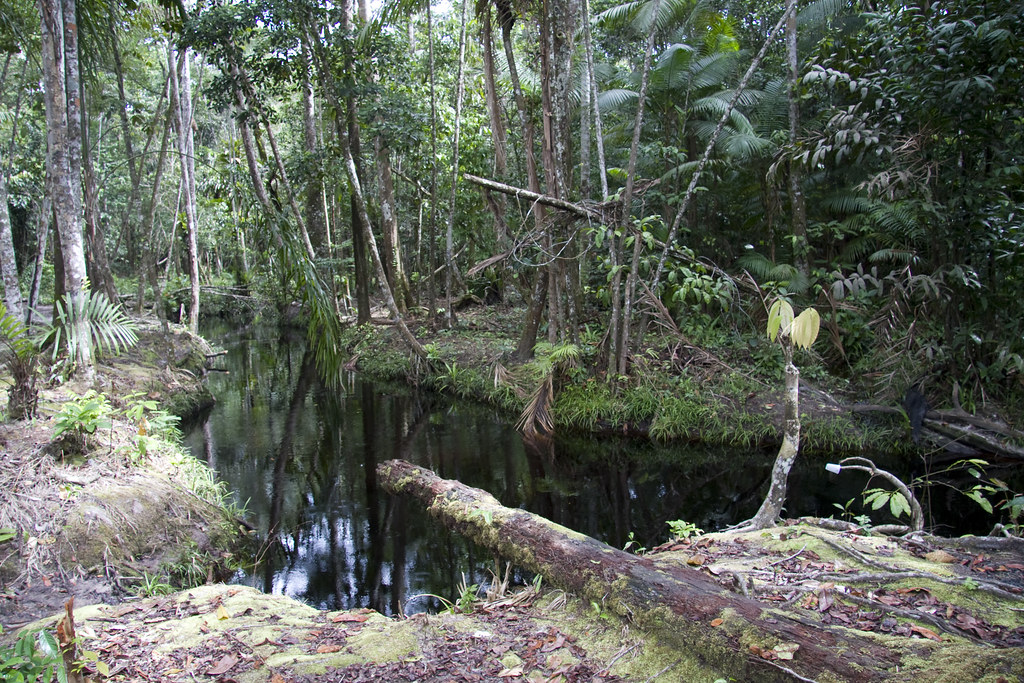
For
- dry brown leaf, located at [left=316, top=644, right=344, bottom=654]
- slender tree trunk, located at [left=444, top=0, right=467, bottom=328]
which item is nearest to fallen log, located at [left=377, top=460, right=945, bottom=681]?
dry brown leaf, located at [left=316, top=644, right=344, bottom=654]

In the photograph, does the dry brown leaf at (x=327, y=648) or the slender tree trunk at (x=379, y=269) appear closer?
the dry brown leaf at (x=327, y=648)

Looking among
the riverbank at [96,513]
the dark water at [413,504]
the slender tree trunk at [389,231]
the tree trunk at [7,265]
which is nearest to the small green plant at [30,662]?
the riverbank at [96,513]

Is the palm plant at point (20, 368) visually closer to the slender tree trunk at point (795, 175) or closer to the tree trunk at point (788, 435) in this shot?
the tree trunk at point (788, 435)

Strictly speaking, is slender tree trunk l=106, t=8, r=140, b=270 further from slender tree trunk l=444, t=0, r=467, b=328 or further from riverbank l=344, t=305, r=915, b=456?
riverbank l=344, t=305, r=915, b=456

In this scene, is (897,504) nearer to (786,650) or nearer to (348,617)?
(786,650)

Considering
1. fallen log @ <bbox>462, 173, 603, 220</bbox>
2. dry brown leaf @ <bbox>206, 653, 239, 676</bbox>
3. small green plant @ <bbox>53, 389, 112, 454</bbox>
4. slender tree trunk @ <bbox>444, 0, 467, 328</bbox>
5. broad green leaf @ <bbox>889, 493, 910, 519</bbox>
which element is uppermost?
slender tree trunk @ <bbox>444, 0, 467, 328</bbox>

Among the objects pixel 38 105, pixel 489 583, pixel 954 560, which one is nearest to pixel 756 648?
pixel 954 560

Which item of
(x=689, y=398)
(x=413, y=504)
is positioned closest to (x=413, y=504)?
(x=413, y=504)

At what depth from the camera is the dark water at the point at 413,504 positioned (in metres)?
5.30

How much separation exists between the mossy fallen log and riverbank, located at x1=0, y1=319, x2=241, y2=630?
265 cm

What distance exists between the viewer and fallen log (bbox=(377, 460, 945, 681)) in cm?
236

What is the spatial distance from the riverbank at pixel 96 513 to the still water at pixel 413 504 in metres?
0.57

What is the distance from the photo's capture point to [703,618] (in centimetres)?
276

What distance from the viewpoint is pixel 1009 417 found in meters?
7.20
